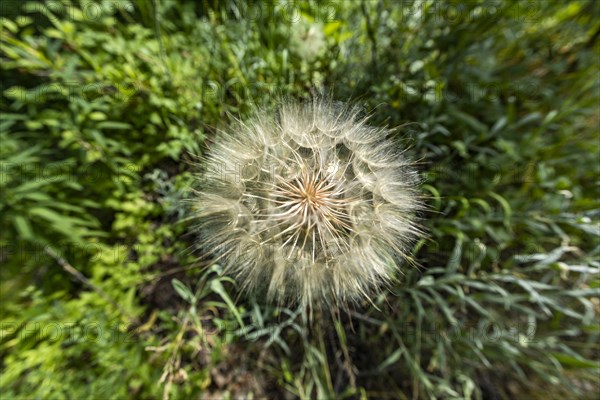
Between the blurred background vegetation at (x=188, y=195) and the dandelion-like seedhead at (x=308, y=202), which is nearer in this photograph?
the dandelion-like seedhead at (x=308, y=202)

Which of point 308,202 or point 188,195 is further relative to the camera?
point 188,195

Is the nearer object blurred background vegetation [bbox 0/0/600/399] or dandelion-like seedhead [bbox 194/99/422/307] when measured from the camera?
dandelion-like seedhead [bbox 194/99/422/307]

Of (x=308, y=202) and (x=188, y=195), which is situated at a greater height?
(x=188, y=195)

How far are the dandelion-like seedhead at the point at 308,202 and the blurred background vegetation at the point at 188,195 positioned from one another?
385 mm

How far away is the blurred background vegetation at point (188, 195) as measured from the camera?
1.92 metres

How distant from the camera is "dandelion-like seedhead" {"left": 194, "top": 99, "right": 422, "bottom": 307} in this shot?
136 cm

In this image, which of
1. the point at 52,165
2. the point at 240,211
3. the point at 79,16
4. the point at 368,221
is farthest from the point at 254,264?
the point at 79,16

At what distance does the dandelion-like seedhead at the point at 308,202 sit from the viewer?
1.36 meters

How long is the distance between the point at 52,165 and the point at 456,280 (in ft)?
7.80

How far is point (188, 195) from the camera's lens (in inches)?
67.6

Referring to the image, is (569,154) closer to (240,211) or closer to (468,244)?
(468,244)

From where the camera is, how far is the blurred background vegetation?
6.31 feet

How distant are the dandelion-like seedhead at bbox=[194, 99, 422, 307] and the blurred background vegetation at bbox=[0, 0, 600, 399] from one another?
1.26ft

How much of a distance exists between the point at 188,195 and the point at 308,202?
654mm
